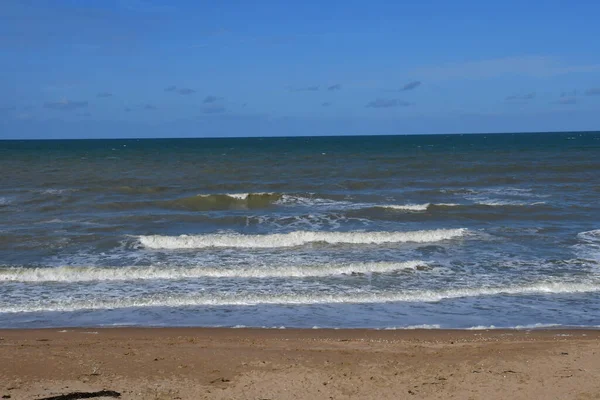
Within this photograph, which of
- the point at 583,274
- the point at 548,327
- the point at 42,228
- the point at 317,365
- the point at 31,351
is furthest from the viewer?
the point at 42,228

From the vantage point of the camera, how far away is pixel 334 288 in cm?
1359

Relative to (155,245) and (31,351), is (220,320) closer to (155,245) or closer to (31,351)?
(31,351)

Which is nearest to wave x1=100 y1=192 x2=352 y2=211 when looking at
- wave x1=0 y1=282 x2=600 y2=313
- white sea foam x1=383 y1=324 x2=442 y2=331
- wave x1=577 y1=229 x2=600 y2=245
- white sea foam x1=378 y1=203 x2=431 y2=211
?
white sea foam x1=378 y1=203 x2=431 y2=211

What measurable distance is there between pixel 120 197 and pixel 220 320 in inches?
757

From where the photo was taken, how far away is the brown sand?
7.46 metres

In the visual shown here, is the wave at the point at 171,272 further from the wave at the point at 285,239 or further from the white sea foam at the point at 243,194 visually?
the white sea foam at the point at 243,194

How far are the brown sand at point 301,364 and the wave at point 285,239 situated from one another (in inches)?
317

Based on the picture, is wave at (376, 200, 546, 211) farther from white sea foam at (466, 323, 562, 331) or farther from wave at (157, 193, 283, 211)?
white sea foam at (466, 323, 562, 331)

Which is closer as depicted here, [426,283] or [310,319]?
[310,319]

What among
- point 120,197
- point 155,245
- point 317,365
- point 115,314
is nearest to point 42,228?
point 155,245

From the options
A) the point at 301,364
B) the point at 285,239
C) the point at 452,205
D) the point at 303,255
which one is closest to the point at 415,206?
the point at 452,205

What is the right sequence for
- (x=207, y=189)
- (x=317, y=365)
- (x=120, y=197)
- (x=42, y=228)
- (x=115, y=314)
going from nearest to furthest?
(x=317, y=365) → (x=115, y=314) → (x=42, y=228) → (x=120, y=197) → (x=207, y=189)

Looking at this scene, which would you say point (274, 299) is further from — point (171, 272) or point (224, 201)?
point (224, 201)

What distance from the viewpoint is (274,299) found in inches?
504
